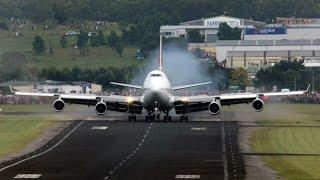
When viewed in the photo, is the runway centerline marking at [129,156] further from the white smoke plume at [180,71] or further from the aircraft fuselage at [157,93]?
the white smoke plume at [180,71]

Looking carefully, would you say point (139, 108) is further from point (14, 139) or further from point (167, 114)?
point (14, 139)

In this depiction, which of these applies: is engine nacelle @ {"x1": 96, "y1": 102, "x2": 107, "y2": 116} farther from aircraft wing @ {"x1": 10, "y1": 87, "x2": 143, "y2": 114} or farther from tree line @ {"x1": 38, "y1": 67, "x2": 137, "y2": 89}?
tree line @ {"x1": 38, "y1": 67, "x2": 137, "y2": 89}

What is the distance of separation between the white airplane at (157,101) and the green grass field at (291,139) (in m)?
3.47

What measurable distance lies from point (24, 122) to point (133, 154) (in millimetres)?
34636

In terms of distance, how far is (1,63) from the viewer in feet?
573

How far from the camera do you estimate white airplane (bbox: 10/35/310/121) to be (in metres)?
119

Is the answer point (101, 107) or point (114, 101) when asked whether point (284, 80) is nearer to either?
point (114, 101)

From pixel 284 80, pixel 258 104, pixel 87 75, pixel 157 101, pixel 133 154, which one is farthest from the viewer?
pixel 284 80

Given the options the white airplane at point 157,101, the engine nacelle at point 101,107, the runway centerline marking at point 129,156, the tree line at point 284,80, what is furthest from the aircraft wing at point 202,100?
the tree line at point 284,80

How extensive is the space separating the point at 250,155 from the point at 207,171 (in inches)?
499

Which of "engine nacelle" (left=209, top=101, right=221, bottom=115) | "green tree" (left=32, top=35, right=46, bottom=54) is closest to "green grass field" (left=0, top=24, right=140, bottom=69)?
"green tree" (left=32, top=35, right=46, bottom=54)

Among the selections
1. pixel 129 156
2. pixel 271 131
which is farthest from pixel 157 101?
pixel 129 156

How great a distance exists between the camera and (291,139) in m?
102

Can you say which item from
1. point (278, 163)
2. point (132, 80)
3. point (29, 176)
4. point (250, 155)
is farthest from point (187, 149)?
point (132, 80)
